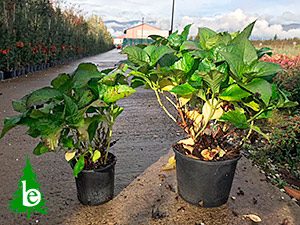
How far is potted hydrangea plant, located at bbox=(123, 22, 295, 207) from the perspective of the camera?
117 cm

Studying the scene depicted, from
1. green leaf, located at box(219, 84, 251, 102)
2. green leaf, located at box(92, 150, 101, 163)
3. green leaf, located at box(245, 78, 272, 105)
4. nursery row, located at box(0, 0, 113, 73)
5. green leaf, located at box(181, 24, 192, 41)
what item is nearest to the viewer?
green leaf, located at box(245, 78, 272, 105)

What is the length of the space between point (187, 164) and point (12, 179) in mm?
1062

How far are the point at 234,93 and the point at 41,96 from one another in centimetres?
79

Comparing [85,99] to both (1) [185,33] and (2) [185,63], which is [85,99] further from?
(1) [185,33]

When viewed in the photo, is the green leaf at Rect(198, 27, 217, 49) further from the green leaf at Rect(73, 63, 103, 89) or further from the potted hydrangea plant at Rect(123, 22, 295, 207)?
the green leaf at Rect(73, 63, 103, 89)

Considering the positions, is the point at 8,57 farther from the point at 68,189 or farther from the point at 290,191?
the point at 290,191

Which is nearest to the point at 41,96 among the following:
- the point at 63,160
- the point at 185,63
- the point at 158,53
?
the point at 158,53

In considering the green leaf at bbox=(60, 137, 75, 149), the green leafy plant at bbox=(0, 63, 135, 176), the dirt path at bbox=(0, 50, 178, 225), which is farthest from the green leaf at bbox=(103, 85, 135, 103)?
the dirt path at bbox=(0, 50, 178, 225)

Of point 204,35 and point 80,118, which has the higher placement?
point 204,35

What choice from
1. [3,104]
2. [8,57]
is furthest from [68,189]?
[8,57]

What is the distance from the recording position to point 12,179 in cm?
170

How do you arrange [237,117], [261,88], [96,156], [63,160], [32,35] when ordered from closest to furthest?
[261,88], [237,117], [96,156], [63,160], [32,35]

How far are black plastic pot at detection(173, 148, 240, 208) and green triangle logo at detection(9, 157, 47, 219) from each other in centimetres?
72

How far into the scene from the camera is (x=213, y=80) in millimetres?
1158
